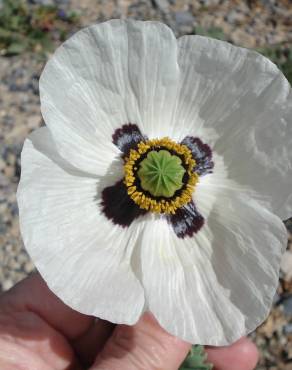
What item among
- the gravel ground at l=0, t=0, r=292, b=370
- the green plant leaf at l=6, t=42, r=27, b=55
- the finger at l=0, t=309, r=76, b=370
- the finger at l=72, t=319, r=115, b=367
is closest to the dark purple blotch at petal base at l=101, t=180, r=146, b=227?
the finger at l=0, t=309, r=76, b=370

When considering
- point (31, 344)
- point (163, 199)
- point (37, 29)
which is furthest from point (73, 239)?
point (37, 29)

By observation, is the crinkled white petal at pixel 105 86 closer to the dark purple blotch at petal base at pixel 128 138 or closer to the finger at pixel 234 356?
the dark purple blotch at petal base at pixel 128 138

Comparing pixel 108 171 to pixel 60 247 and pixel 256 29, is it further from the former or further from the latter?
pixel 256 29

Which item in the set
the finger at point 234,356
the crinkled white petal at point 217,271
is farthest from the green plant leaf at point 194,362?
the crinkled white petal at point 217,271

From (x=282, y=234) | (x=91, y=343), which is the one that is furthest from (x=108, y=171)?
(x=91, y=343)

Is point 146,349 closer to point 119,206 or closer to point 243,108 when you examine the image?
point 119,206
